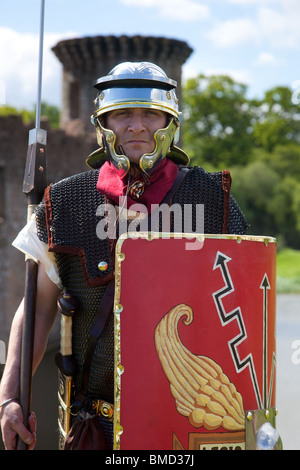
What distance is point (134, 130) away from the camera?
99.5 inches

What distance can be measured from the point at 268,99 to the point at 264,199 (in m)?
6.94

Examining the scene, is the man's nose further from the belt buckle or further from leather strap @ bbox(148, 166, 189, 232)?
the belt buckle

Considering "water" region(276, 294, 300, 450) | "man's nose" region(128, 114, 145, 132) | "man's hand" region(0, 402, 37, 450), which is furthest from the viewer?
"water" region(276, 294, 300, 450)

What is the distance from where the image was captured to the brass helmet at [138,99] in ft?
8.30

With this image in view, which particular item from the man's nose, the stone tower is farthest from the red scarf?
the stone tower

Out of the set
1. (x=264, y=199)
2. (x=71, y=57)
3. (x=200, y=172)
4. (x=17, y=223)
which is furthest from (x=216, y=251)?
(x=264, y=199)

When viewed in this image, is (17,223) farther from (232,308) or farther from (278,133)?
(278,133)

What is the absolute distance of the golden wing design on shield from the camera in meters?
2.16

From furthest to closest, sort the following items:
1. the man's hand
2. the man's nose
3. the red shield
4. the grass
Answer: the grass, the man's nose, the man's hand, the red shield

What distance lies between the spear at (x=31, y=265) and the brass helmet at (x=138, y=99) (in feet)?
0.82

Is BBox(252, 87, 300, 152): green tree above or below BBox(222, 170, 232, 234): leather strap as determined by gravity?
above

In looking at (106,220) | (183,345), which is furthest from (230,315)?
(106,220)

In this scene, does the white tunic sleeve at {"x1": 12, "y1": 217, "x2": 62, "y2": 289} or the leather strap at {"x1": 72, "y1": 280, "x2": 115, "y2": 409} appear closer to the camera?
the leather strap at {"x1": 72, "y1": 280, "x2": 115, "y2": 409}

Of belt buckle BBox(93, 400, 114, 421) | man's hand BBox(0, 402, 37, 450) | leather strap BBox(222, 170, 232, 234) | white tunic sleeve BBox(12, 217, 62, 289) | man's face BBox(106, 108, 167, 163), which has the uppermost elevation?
man's face BBox(106, 108, 167, 163)
